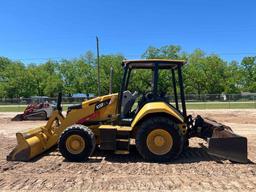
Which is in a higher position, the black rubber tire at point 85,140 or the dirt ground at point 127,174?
the black rubber tire at point 85,140

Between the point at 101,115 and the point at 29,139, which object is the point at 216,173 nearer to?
the point at 101,115

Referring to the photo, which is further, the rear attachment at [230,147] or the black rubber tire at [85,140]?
the black rubber tire at [85,140]

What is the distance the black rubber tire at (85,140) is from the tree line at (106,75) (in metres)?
62.9

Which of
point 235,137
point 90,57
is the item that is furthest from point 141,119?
point 90,57

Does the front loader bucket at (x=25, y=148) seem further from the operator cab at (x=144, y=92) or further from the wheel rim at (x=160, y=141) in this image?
the wheel rim at (x=160, y=141)

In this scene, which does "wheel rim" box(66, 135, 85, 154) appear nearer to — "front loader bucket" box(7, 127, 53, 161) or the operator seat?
"front loader bucket" box(7, 127, 53, 161)

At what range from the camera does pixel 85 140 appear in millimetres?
9055

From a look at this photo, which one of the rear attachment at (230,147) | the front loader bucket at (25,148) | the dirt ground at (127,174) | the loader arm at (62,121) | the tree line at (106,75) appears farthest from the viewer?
the tree line at (106,75)

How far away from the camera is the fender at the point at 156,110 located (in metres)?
8.86

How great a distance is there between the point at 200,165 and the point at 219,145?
648mm

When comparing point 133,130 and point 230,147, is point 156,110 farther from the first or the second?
point 230,147

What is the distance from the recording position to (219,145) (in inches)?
337

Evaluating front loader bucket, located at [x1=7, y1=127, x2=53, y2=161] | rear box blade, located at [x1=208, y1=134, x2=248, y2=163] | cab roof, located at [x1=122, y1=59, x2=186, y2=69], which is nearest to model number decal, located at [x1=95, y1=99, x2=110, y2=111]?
cab roof, located at [x1=122, y1=59, x2=186, y2=69]

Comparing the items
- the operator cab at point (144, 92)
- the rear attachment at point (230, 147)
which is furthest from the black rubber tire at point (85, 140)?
the rear attachment at point (230, 147)
